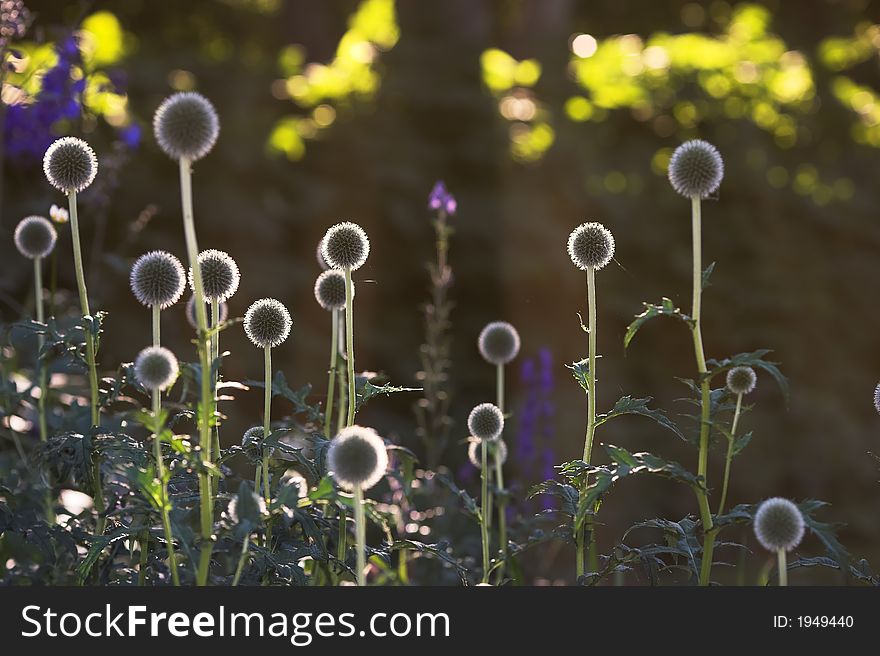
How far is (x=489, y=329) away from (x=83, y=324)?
132 cm

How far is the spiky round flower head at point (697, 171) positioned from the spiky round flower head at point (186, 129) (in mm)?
1137

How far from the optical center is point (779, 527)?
6.75 ft

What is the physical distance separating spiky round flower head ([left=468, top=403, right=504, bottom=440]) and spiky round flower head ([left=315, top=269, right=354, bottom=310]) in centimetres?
51

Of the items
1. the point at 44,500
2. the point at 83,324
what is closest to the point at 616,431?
the point at 44,500

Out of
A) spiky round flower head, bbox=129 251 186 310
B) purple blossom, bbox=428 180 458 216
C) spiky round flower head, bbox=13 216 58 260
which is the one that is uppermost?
purple blossom, bbox=428 180 458 216

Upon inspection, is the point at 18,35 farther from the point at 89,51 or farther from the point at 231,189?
the point at 231,189

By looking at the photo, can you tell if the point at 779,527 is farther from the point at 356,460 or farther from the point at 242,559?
the point at 242,559

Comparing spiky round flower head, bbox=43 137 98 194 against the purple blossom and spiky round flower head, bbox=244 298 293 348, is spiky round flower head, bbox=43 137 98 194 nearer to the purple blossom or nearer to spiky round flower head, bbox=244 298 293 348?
spiky round flower head, bbox=244 298 293 348

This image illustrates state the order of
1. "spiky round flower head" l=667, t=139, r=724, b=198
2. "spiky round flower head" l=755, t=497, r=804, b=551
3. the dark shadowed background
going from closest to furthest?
"spiky round flower head" l=755, t=497, r=804, b=551 < "spiky round flower head" l=667, t=139, r=724, b=198 < the dark shadowed background

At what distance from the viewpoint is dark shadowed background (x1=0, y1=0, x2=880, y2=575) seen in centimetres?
765

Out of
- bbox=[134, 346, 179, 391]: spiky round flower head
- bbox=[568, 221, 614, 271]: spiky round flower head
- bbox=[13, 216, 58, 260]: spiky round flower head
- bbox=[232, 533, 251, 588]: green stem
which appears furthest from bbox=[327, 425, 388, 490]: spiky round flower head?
bbox=[13, 216, 58, 260]: spiky round flower head

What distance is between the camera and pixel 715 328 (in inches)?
353

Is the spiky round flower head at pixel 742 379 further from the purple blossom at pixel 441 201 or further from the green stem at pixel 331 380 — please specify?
the purple blossom at pixel 441 201

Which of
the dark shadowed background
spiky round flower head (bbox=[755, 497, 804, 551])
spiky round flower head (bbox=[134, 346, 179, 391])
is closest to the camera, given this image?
spiky round flower head (bbox=[755, 497, 804, 551])
